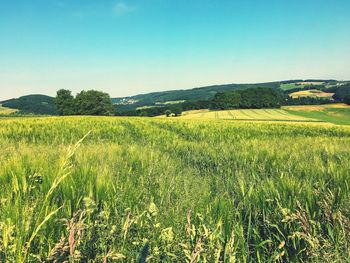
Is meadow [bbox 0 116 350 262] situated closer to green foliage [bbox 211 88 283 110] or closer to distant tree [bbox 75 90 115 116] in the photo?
distant tree [bbox 75 90 115 116]

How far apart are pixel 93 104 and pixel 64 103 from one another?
1286cm

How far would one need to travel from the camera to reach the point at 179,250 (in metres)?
1.74

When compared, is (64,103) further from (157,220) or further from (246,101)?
(157,220)

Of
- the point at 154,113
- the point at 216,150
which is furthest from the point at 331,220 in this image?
the point at 154,113

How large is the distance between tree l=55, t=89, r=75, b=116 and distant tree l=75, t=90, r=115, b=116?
264 centimetres

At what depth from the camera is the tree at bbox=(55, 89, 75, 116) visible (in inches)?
3986

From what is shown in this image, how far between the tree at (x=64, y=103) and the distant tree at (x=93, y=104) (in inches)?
104

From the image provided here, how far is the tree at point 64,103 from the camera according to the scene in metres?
101

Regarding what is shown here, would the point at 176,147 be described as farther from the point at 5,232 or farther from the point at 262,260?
the point at 5,232

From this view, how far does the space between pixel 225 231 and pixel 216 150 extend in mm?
4563

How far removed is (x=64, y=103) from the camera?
10244 centimetres

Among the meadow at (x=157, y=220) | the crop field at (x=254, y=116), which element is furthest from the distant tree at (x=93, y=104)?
the meadow at (x=157, y=220)

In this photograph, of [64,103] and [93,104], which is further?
[64,103]

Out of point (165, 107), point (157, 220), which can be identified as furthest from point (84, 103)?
point (157, 220)
